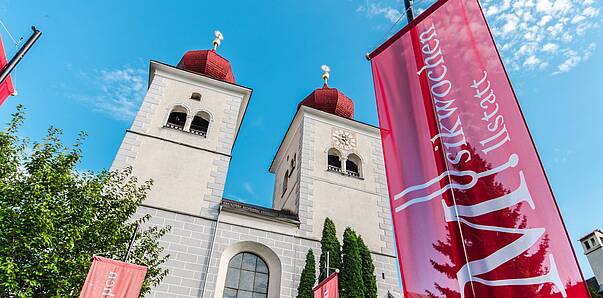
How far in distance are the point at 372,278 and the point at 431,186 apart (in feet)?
33.6

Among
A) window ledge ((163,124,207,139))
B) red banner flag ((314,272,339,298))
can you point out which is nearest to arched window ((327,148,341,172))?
window ledge ((163,124,207,139))

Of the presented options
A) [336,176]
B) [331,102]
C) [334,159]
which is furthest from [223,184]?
[331,102]

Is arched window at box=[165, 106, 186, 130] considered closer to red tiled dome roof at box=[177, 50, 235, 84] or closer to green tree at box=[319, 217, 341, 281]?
red tiled dome roof at box=[177, 50, 235, 84]

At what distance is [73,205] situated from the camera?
10.6 m

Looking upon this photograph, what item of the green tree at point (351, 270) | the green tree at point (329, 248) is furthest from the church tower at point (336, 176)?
the green tree at point (351, 270)

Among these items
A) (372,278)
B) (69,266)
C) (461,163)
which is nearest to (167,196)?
(69,266)

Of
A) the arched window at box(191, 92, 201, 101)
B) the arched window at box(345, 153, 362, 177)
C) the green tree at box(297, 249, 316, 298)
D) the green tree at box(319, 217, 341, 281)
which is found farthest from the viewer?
the arched window at box(345, 153, 362, 177)

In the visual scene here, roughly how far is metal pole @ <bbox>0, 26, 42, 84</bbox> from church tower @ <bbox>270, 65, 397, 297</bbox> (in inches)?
434

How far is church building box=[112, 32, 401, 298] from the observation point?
1442cm

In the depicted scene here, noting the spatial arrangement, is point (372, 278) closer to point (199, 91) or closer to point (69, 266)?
point (69, 266)

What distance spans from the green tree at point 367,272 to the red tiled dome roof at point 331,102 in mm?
9771

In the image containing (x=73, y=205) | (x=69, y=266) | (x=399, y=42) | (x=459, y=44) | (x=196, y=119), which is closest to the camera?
(x=459, y=44)

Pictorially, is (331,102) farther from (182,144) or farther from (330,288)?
(330,288)

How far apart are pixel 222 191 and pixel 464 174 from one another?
12.9 m
